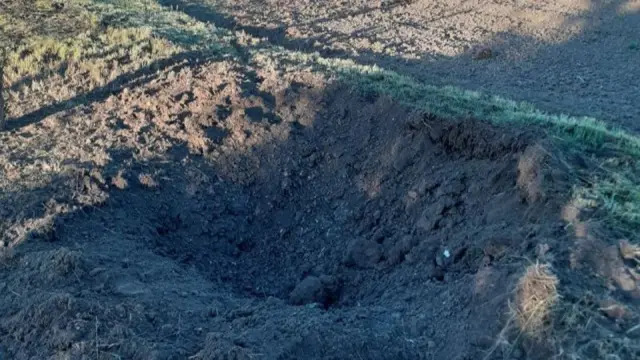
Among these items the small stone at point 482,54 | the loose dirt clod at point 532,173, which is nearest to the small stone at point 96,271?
the loose dirt clod at point 532,173

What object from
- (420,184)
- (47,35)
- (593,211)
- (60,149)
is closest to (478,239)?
(593,211)

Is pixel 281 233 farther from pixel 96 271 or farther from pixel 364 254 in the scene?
Result: pixel 96 271

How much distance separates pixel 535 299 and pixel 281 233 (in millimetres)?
3466

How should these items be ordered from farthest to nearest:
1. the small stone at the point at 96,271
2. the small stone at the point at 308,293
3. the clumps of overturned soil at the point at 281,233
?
the small stone at the point at 308,293, the small stone at the point at 96,271, the clumps of overturned soil at the point at 281,233

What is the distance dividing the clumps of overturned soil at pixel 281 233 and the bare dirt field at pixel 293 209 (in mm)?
22

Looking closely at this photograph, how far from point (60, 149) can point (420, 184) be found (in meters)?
4.05

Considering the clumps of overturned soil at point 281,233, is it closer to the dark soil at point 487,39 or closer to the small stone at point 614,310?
the small stone at point 614,310

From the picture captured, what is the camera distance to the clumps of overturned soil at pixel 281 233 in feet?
15.0

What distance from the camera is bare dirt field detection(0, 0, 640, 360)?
14.4 feet

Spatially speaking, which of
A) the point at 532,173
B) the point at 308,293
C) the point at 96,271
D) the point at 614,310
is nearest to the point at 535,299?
the point at 614,310

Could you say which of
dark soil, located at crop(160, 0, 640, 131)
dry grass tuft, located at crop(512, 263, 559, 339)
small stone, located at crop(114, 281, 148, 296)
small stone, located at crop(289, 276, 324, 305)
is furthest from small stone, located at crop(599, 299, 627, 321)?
dark soil, located at crop(160, 0, 640, 131)

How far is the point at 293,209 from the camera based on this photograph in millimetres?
7285

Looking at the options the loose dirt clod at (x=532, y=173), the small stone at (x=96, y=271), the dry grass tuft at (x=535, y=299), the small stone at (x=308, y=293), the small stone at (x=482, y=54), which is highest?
the loose dirt clod at (x=532, y=173)

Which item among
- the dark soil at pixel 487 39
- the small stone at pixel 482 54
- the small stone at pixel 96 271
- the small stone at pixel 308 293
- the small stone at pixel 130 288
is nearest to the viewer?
the small stone at pixel 130 288
